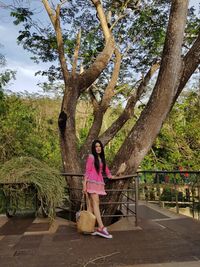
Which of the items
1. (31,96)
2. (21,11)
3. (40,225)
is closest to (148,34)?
(21,11)

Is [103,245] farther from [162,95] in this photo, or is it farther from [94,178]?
[162,95]

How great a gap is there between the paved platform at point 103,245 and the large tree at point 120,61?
1.08 metres

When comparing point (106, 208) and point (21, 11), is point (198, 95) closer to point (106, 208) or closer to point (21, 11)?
point (21, 11)

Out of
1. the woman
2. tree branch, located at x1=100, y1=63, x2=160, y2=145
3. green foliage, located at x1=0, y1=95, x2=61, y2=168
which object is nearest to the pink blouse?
the woman

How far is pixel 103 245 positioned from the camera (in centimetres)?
498

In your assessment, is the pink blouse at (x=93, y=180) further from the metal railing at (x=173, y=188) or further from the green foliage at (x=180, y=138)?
the green foliage at (x=180, y=138)

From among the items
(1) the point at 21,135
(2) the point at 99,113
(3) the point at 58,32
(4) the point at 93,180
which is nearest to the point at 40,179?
(4) the point at 93,180

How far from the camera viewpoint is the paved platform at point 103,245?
4176 mm

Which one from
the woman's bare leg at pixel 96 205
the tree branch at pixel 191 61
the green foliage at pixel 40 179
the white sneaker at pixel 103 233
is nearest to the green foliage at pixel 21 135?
the green foliage at pixel 40 179

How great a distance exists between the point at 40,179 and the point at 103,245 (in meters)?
2.10

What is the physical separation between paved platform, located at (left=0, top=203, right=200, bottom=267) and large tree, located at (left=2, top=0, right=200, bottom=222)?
3.54 ft

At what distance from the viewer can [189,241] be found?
5039 mm

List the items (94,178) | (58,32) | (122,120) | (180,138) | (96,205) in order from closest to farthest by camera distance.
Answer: (96,205)
(94,178)
(58,32)
(122,120)
(180,138)

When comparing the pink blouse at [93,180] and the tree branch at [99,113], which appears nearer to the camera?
the pink blouse at [93,180]
